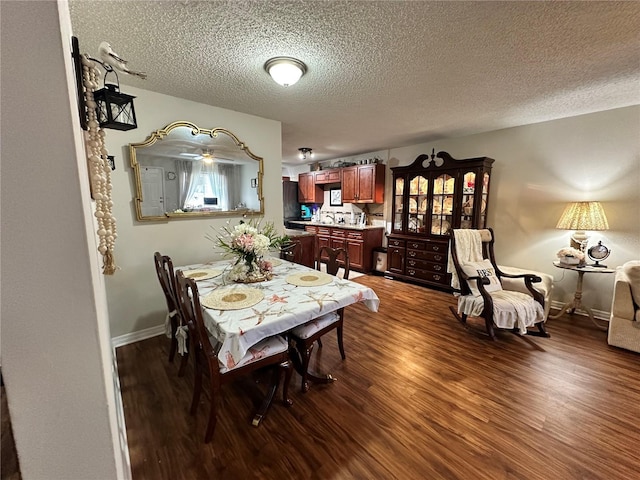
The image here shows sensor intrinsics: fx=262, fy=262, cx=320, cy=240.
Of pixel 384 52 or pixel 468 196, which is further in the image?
pixel 468 196

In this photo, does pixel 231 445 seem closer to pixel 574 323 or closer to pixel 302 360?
pixel 302 360

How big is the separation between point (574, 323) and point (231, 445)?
3719 millimetres

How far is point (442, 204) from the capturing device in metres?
4.05

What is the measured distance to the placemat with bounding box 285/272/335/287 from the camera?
80.0 inches

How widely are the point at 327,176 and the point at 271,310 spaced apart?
180 inches

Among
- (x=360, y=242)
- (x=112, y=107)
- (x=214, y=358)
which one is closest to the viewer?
(x=112, y=107)

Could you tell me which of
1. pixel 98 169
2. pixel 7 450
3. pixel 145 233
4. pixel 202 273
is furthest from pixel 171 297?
pixel 7 450

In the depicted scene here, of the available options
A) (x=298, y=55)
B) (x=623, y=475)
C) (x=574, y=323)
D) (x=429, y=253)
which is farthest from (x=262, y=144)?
(x=574, y=323)

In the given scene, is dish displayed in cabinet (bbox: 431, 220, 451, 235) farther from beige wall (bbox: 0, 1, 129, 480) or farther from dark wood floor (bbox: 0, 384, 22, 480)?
dark wood floor (bbox: 0, 384, 22, 480)

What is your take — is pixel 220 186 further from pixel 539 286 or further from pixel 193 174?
pixel 539 286

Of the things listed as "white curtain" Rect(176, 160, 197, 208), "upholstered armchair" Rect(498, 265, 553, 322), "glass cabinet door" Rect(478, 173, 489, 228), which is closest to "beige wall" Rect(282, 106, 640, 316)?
"glass cabinet door" Rect(478, 173, 489, 228)

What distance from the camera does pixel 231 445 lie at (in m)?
1.48

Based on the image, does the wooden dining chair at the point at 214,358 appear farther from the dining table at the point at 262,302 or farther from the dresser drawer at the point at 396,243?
the dresser drawer at the point at 396,243

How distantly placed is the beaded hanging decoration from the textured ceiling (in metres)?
0.78
